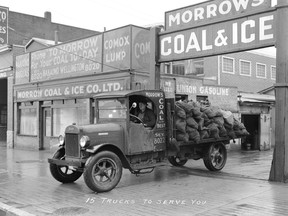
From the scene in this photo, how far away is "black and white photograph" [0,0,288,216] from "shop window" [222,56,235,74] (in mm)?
6502

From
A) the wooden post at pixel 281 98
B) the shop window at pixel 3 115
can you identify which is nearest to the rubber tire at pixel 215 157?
the wooden post at pixel 281 98

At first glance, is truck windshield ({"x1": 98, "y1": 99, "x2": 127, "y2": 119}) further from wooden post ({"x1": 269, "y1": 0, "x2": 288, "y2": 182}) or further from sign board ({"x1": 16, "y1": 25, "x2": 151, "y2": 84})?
wooden post ({"x1": 269, "y1": 0, "x2": 288, "y2": 182})

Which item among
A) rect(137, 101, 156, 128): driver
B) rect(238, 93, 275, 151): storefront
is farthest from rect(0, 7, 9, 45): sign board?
rect(238, 93, 275, 151): storefront

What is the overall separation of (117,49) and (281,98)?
6726 mm

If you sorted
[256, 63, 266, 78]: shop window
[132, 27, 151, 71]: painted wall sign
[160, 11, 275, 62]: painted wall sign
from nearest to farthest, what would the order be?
[160, 11, 275, 62]: painted wall sign, [132, 27, 151, 71]: painted wall sign, [256, 63, 266, 78]: shop window

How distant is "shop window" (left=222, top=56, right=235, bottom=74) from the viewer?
24631mm

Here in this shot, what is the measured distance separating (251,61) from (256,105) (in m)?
9.34

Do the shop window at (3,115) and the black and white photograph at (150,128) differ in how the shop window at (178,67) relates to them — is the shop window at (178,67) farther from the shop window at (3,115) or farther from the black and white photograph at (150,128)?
the shop window at (3,115)

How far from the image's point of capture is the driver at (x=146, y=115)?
9.55 metres

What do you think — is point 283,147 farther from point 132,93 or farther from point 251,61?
point 251,61

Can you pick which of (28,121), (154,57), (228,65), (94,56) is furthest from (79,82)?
(228,65)

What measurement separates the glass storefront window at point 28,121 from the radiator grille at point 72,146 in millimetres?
10928

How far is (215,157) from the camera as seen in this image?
1142 centimetres

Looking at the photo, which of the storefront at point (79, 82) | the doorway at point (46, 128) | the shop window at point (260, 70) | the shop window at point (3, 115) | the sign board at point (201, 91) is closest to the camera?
the storefront at point (79, 82)
